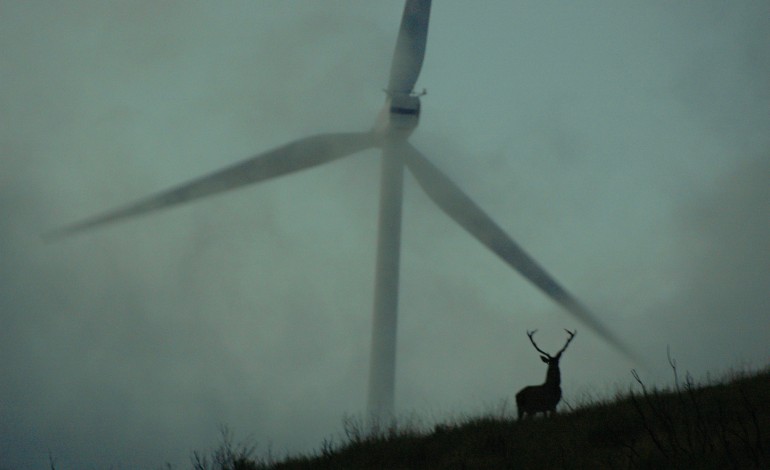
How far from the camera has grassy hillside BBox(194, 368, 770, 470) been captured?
35.9 feet

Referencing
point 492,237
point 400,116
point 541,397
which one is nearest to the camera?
point 541,397

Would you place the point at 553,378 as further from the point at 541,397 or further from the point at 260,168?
the point at 260,168

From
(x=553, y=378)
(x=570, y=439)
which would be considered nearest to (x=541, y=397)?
(x=553, y=378)

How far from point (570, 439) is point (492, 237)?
981 inches

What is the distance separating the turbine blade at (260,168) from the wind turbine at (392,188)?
0.04 meters

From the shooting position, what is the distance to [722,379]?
16.5m

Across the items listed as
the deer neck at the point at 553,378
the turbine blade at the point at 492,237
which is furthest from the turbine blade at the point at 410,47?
the deer neck at the point at 553,378

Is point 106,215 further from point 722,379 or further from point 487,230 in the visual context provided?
point 722,379

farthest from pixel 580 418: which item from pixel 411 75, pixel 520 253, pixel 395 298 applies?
pixel 411 75

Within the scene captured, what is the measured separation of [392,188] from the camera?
3981 centimetres

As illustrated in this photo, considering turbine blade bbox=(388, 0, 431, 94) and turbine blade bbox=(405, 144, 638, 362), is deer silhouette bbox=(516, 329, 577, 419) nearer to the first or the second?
turbine blade bbox=(405, 144, 638, 362)

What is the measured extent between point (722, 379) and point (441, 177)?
2409cm

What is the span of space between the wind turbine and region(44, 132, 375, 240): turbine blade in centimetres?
4

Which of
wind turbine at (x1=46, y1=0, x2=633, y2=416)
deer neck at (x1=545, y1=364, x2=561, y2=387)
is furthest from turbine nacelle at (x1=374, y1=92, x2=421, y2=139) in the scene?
deer neck at (x1=545, y1=364, x2=561, y2=387)
